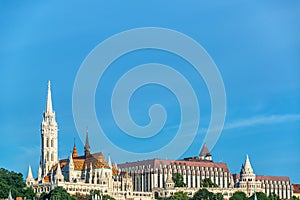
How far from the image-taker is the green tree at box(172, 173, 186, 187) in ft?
485

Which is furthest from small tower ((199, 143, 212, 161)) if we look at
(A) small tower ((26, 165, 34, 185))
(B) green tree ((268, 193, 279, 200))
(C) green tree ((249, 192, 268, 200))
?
(A) small tower ((26, 165, 34, 185))

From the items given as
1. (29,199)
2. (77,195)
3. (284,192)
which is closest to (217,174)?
(284,192)

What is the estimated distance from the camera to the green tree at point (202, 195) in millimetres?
140875

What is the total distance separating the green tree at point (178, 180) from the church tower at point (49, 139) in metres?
22.3

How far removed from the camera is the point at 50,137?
482ft

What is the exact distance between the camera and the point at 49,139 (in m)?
147

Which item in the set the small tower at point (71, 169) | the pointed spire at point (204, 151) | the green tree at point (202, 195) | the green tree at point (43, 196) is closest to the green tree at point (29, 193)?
the green tree at point (43, 196)

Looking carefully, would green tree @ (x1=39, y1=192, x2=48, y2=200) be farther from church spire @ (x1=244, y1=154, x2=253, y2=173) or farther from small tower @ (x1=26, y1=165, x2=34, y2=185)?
church spire @ (x1=244, y1=154, x2=253, y2=173)

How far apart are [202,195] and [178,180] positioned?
858 centimetres

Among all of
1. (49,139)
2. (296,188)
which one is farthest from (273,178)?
(49,139)

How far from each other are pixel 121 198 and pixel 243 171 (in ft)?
103

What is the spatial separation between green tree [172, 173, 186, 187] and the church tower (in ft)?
73.0

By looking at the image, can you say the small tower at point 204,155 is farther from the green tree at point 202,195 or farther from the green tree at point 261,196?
the green tree at point 202,195

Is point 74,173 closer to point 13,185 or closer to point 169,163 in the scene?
point 13,185
